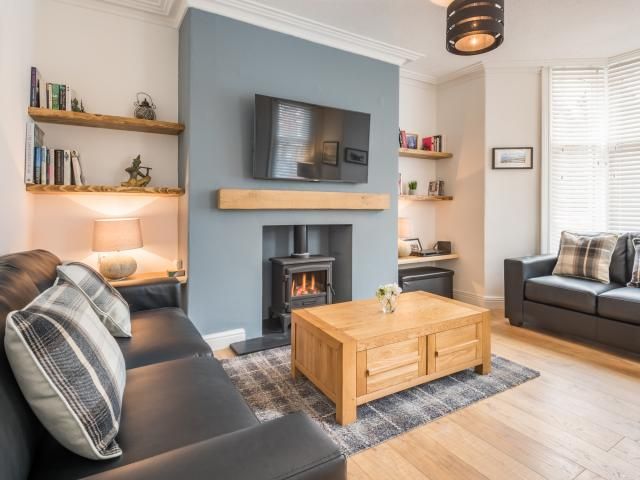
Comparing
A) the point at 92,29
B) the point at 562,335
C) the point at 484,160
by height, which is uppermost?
the point at 92,29

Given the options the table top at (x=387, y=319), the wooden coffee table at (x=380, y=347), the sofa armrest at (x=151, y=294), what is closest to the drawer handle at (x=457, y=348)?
the wooden coffee table at (x=380, y=347)

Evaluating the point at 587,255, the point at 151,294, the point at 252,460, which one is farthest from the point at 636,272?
the point at 151,294

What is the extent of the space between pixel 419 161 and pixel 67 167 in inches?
150

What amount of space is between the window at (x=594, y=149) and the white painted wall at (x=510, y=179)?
0.54 feet

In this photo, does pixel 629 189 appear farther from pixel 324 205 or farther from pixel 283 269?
pixel 283 269

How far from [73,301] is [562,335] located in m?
3.69

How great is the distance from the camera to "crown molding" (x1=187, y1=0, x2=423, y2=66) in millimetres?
2898

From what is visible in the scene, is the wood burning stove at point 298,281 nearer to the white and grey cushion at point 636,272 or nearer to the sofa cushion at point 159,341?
the sofa cushion at point 159,341

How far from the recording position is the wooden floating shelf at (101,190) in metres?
2.51

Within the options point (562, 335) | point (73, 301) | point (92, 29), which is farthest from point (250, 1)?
point (562, 335)

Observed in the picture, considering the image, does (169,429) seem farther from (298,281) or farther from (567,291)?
(567,291)

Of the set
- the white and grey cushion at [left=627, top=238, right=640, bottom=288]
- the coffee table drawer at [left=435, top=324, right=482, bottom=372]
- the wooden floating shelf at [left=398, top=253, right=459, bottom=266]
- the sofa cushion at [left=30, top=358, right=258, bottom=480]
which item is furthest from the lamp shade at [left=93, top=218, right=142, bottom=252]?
the white and grey cushion at [left=627, top=238, right=640, bottom=288]

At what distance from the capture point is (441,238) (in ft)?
15.9

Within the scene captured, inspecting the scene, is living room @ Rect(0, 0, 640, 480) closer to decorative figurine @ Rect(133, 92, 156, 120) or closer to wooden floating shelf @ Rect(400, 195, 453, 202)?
decorative figurine @ Rect(133, 92, 156, 120)
